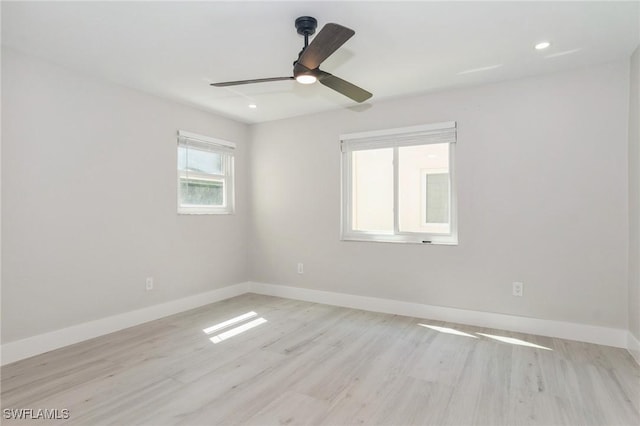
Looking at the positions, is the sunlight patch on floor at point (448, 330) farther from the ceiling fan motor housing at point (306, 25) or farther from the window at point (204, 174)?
the window at point (204, 174)

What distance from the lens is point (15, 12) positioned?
2.15 meters

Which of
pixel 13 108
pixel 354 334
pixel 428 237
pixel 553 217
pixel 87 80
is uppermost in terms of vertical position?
pixel 87 80

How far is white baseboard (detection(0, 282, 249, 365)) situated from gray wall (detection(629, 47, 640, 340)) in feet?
13.9

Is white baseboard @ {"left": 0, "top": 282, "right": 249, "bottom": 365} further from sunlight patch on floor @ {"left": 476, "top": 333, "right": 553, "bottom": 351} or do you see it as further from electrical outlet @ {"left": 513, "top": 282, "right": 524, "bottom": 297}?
electrical outlet @ {"left": 513, "top": 282, "right": 524, "bottom": 297}

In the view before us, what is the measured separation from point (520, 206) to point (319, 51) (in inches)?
97.3

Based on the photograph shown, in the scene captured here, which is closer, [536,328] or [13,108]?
[13,108]

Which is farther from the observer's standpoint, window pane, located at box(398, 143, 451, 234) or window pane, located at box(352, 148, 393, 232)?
window pane, located at box(352, 148, 393, 232)

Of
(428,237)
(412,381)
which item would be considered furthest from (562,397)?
(428,237)

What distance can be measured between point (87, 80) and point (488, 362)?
13.9ft

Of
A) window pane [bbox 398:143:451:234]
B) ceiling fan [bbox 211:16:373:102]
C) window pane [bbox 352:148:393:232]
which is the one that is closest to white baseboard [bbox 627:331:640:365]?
window pane [bbox 398:143:451:234]

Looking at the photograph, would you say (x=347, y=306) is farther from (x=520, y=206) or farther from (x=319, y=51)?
(x=319, y=51)

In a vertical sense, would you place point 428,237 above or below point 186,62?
below

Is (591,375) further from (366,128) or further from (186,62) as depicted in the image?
(186,62)

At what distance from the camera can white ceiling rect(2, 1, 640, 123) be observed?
2.12 metres
